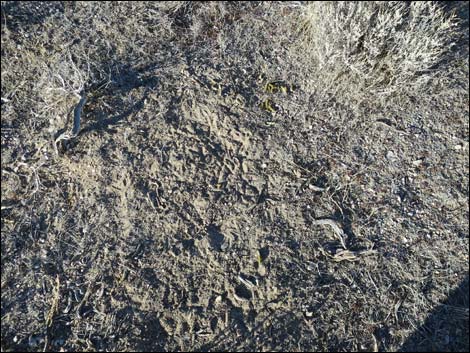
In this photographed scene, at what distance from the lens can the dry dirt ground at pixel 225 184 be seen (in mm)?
2494

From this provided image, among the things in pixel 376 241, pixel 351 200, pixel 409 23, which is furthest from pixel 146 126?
pixel 409 23

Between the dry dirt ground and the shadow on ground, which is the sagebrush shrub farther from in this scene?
the shadow on ground

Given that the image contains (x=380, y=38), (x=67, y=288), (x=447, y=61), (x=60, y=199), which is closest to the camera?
(x=67, y=288)

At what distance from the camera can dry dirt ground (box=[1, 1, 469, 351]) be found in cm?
249

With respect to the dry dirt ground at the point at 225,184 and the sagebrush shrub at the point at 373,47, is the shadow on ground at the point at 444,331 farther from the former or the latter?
the sagebrush shrub at the point at 373,47

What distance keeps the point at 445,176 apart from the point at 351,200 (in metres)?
0.70

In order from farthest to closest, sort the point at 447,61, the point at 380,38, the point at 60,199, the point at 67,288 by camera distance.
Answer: the point at 447,61 < the point at 380,38 < the point at 60,199 < the point at 67,288

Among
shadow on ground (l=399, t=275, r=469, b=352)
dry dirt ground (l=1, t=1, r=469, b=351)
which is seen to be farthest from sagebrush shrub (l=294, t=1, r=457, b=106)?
shadow on ground (l=399, t=275, r=469, b=352)

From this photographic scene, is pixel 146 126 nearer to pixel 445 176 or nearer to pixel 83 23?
pixel 83 23

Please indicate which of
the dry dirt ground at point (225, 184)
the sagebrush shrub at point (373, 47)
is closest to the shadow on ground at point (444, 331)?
the dry dirt ground at point (225, 184)

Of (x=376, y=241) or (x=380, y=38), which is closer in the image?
(x=376, y=241)

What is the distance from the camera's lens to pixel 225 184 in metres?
2.78

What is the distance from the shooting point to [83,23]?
322 centimetres

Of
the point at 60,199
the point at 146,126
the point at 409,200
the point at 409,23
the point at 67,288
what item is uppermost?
the point at 409,23
